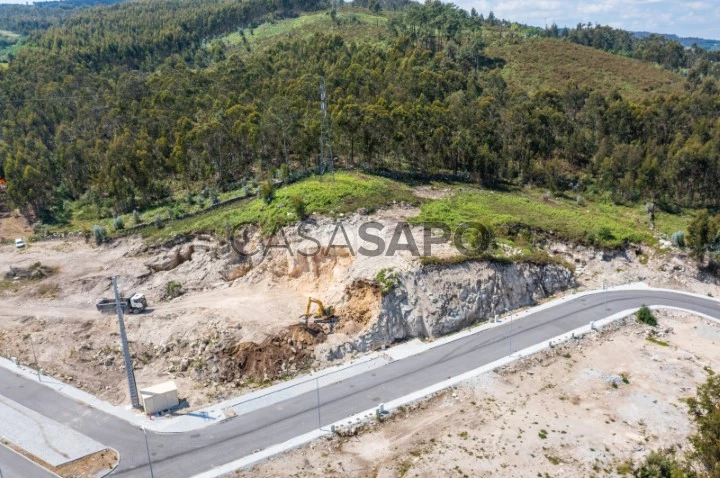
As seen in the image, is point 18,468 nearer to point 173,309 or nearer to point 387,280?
point 173,309

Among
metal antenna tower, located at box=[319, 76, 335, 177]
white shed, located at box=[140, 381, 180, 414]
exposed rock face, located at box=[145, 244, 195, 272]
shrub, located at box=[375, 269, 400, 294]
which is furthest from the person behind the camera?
metal antenna tower, located at box=[319, 76, 335, 177]

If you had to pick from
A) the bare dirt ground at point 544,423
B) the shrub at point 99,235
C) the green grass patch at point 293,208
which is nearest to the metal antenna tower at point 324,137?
the green grass patch at point 293,208

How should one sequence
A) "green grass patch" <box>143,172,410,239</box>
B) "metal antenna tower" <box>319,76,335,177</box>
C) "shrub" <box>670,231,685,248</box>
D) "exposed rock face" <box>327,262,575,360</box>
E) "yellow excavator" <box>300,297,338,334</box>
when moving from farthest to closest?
1. "metal antenna tower" <box>319,76,335,177</box>
2. "green grass patch" <box>143,172,410,239</box>
3. "shrub" <box>670,231,685,248</box>
4. "yellow excavator" <box>300,297,338,334</box>
5. "exposed rock face" <box>327,262,575,360</box>

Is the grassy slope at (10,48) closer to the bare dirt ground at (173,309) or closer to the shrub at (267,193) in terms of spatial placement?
the bare dirt ground at (173,309)

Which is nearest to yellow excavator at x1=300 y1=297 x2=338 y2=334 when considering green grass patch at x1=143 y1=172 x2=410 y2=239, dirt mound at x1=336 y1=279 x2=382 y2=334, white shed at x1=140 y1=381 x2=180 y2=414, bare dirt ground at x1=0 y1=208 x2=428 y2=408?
dirt mound at x1=336 y1=279 x2=382 y2=334

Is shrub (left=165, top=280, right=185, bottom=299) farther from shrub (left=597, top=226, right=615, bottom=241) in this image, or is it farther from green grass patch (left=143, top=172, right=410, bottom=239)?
shrub (left=597, top=226, right=615, bottom=241)

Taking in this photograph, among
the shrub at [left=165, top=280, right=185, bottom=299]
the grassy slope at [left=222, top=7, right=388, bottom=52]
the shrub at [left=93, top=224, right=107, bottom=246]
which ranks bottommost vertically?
the shrub at [left=165, top=280, right=185, bottom=299]

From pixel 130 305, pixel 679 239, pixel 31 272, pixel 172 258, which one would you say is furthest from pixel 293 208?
pixel 679 239

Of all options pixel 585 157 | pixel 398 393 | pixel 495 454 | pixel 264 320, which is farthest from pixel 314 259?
pixel 585 157
